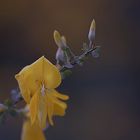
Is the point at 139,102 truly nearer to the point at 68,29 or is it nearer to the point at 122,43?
the point at 122,43

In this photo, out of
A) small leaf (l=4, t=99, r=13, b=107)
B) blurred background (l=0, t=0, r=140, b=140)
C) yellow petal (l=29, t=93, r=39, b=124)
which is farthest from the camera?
blurred background (l=0, t=0, r=140, b=140)

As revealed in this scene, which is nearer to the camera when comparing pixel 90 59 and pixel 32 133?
pixel 32 133

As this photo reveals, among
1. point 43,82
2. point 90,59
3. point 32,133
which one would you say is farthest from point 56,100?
point 90,59

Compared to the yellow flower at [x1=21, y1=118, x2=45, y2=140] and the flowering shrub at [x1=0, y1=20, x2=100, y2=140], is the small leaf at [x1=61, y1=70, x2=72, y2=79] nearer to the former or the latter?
the flowering shrub at [x1=0, y1=20, x2=100, y2=140]

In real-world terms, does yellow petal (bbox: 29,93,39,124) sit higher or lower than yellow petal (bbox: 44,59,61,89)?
lower

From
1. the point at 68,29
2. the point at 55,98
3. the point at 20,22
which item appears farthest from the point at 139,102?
the point at 55,98

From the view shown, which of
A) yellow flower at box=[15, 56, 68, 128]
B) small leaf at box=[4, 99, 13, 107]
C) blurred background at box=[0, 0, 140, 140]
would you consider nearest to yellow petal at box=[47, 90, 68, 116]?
yellow flower at box=[15, 56, 68, 128]

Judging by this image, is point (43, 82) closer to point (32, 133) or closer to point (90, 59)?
point (32, 133)

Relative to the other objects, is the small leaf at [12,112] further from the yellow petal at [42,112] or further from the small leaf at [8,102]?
the yellow petal at [42,112]
